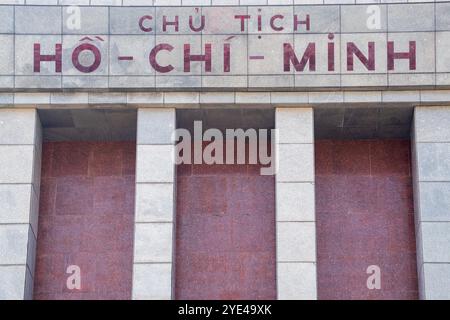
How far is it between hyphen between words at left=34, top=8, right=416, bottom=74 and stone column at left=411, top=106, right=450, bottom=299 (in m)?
1.52

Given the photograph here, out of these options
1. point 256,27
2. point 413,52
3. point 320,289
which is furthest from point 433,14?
point 320,289

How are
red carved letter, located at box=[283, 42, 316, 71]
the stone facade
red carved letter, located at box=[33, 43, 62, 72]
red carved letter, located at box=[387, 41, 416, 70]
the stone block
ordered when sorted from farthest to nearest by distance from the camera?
red carved letter, located at box=[33, 43, 62, 72]
red carved letter, located at box=[283, 42, 316, 71]
red carved letter, located at box=[387, 41, 416, 70]
the stone facade
the stone block

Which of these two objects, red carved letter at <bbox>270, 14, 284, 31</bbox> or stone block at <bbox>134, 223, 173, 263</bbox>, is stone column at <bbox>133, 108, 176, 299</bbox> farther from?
red carved letter at <bbox>270, 14, 284, 31</bbox>

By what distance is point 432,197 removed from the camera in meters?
38.7

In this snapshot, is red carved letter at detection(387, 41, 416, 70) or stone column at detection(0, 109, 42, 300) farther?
red carved letter at detection(387, 41, 416, 70)

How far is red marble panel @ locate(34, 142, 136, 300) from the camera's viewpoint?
39531 mm

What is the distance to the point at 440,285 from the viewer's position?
37.9 metres

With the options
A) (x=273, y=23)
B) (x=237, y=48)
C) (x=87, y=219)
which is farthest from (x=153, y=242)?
(x=273, y=23)

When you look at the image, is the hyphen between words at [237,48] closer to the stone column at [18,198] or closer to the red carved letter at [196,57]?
the red carved letter at [196,57]

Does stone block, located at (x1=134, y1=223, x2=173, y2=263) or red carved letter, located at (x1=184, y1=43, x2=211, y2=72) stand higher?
red carved letter, located at (x1=184, y1=43, x2=211, y2=72)

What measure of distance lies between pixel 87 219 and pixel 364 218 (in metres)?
6.82

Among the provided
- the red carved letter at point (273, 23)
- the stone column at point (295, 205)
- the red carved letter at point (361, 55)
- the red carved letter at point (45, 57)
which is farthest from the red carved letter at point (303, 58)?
the red carved letter at point (45, 57)

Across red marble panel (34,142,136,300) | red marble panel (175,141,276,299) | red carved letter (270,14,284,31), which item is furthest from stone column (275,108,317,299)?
red marble panel (34,142,136,300)
